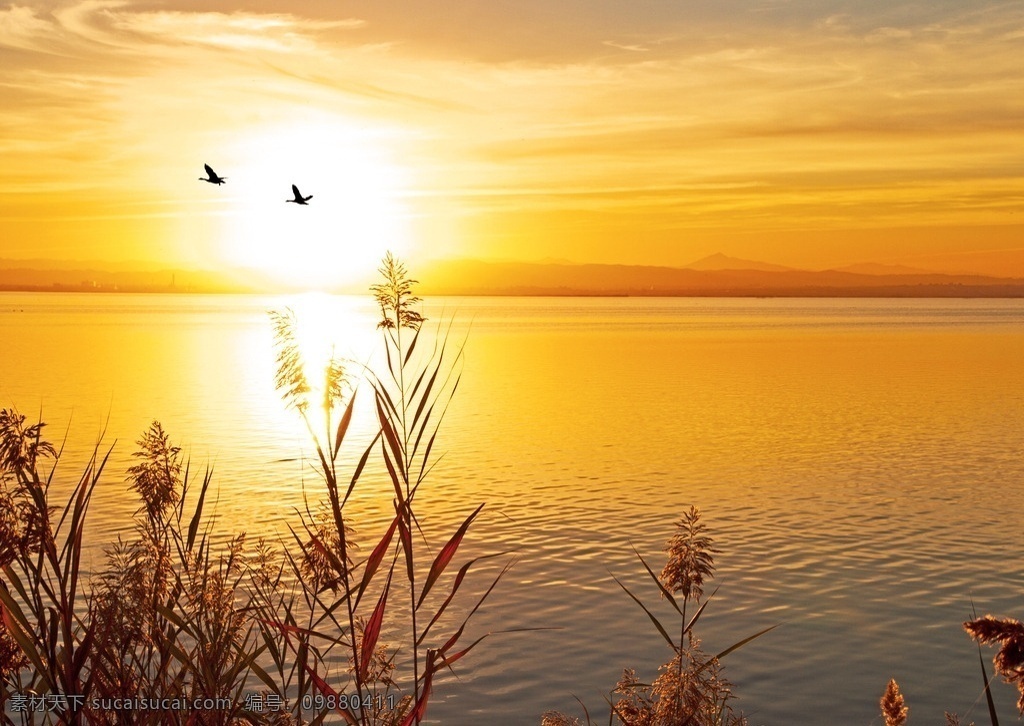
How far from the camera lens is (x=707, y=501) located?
111ft

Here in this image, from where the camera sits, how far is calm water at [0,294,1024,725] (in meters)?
19.2

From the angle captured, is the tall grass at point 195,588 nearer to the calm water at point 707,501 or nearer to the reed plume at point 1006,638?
the calm water at point 707,501

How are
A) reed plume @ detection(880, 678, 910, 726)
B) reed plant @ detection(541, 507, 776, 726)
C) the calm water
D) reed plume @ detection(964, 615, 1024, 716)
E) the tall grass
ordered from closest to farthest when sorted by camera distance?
reed plume @ detection(964, 615, 1024, 716) → reed plume @ detection(880, 678, 910, 726) → the tall grass → reed plant @ detection(541, 507, 776, 726) → the calm water

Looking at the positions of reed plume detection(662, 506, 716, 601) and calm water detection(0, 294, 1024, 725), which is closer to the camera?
reed plume detection(662, 506, 716, 601)

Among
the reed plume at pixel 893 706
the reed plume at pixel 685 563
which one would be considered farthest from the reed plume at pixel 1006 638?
the reed plume at pixel 685 563

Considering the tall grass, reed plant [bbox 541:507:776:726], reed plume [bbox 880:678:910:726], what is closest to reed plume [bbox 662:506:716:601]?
reed plant [bbox 541:507:776:726]

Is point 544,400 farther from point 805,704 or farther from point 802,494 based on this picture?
point 805,704

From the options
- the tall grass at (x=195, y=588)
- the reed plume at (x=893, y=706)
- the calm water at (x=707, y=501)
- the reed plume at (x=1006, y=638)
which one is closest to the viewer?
the reed plume at (x=1006, y=638)

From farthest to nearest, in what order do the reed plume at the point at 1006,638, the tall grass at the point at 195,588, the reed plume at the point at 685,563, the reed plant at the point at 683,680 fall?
the reed plume at the point at 685,563 < the reed plant at the point at 683,680 < the tall grass at the point at 195,588 < the reed plume at the point at 1006,638

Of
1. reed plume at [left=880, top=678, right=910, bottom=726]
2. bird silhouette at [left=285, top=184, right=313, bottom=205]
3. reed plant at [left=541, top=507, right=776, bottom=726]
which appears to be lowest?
reed plume at [left=880, top=678, right=910, bottom=726]

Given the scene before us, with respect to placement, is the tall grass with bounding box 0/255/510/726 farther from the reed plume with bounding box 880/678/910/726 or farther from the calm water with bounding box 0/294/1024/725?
the reed plume with bounding box 880/678/910/726

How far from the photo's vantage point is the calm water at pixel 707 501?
19219 mm

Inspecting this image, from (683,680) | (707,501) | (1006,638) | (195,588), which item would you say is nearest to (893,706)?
(1006,638)

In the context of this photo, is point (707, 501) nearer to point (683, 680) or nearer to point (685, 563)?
point (685, 563)
